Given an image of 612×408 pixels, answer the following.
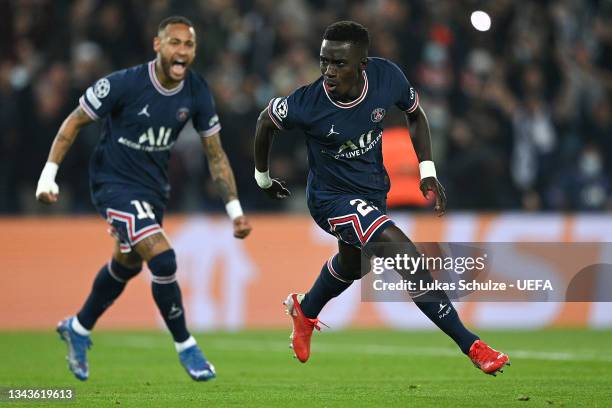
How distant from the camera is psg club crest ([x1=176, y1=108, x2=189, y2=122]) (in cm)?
959

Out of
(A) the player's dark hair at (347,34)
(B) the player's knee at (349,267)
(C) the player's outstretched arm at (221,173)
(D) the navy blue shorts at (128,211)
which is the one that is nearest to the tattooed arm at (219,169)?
(C) the player's outstretched arm at (221,173)

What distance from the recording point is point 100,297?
32.7ft

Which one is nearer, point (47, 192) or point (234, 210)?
point (47, 192)

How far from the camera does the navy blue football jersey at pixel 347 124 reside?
8.45 m

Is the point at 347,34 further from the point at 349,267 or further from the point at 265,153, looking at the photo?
the point at 349,267

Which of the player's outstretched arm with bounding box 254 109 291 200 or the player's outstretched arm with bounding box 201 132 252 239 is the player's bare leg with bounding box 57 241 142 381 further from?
the player's outstretched arm with bounding box 254 109 291 200

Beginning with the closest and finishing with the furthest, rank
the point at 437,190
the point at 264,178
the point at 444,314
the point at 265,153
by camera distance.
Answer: the point at 444,314 < the point at 437,190 < the point at 265,153 < the point at 264,178

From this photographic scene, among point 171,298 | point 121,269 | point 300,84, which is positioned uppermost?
point 300,84

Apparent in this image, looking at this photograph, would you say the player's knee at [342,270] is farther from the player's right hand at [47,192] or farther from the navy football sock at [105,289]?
the player's right hand at [47,192]

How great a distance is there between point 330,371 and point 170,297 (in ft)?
5.73

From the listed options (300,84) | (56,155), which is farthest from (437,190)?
(300,84)

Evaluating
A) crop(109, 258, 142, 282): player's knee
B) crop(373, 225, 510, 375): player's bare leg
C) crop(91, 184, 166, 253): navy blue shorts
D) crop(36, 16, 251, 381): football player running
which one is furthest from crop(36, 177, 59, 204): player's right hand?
crop(373, 225, 510, 375): player's bare leg

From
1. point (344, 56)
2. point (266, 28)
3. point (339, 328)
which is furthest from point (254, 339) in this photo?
point (344, 56)

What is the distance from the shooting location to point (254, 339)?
14.0m
